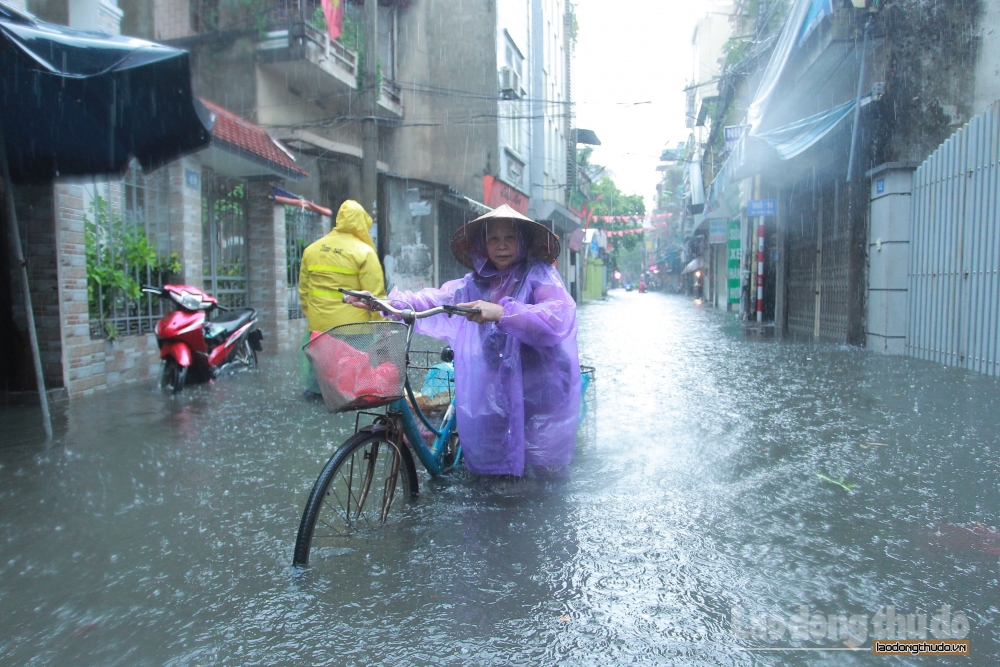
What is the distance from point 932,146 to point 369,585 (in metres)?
9.37

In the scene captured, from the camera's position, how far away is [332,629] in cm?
232

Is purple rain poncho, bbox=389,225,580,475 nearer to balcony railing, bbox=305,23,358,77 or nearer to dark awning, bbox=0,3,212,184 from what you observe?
dark awning, bbox=0,3,212,184

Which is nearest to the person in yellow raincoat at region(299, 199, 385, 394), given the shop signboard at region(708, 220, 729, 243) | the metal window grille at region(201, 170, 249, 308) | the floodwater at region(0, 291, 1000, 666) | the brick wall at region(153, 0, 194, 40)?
the floodwater at region(0, 291, 1000, 666)

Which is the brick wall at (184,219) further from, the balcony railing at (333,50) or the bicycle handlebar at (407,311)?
the bicycle handlebar at (407,311)

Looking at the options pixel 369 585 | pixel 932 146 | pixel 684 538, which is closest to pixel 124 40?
pixel 369 585

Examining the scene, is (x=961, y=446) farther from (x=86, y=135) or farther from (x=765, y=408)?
(x=86, y=135)

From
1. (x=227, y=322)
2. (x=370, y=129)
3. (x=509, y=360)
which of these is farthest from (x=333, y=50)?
(x=509, y=360)

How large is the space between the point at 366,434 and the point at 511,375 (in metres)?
0.95

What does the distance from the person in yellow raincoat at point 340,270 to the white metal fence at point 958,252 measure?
6000mm

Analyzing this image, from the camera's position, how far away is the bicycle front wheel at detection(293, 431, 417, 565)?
107 inches

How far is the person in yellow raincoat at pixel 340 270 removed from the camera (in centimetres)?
591

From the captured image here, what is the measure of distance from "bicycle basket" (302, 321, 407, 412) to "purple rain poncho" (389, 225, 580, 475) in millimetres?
808

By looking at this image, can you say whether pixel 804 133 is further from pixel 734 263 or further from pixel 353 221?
pixel 734 263

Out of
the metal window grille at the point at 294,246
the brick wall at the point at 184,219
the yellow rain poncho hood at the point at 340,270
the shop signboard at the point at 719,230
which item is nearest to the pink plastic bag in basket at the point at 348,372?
the yellow rain poncho hood at the point at 340,270
